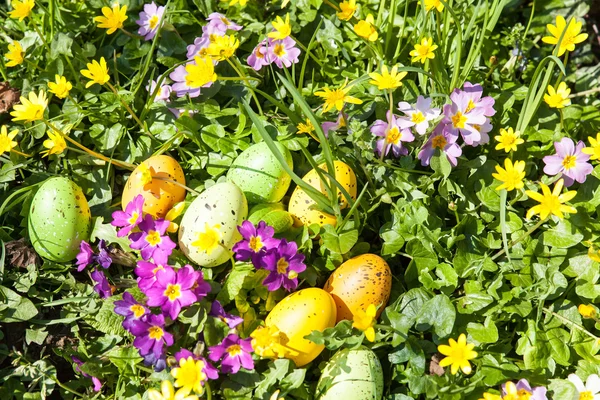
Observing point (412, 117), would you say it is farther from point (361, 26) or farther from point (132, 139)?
point (132, 139)

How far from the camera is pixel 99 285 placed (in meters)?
2.05

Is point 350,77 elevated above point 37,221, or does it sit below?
above

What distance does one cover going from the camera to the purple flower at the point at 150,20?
2500 mm

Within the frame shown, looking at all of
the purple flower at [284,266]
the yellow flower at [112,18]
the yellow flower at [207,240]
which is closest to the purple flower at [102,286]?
the yellow flower at [207,240]

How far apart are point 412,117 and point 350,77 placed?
17.1 inches

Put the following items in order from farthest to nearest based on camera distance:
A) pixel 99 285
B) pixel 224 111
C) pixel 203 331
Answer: pixel 224 111 < pixel 99 285 < pixel 203 331

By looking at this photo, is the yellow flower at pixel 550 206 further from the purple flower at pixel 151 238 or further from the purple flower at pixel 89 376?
the purple flower at pixel 89 376

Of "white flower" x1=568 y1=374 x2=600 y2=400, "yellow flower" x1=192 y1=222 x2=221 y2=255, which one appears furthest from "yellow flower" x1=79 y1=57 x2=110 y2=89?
"white flower" x1=568 y1=374 x2=600 y2=400

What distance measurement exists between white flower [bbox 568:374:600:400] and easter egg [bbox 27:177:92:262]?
1.67m

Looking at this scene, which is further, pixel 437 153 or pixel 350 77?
pixel 350 77

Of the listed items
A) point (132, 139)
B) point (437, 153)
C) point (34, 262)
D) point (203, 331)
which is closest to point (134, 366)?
point (203, 331)

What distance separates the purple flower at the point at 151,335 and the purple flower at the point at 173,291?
0.14 ft

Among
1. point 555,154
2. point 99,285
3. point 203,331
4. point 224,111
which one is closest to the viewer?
point 203,331

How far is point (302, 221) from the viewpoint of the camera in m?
2.12
